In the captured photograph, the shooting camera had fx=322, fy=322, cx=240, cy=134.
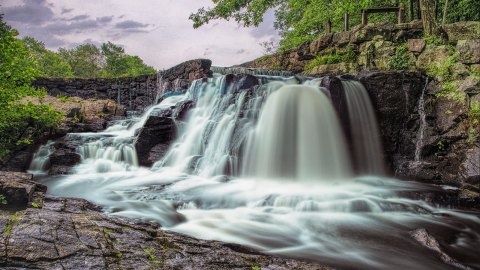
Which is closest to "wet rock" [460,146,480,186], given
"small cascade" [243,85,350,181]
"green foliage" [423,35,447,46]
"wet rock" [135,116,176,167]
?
"small cascade" [243,85,350,181]

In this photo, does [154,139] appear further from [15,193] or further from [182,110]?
[15,193]

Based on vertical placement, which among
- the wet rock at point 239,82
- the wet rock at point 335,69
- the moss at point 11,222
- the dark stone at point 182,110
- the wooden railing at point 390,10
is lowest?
the moss at point 11,222

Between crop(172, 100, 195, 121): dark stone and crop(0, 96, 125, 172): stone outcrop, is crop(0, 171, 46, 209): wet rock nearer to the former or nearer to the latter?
crop(0, 96, 125, 172): stone outcrop

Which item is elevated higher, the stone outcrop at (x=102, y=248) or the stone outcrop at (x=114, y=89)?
the stone outcrop at (x=114, y=89)

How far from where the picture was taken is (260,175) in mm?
8922

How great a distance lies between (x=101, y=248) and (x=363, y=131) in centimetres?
910

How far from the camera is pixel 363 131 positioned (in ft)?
33.9

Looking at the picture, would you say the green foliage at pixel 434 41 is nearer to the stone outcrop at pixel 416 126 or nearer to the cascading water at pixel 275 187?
the stone outcrop at pixel 416 126

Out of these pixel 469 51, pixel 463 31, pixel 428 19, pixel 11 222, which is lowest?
pixel 11 222

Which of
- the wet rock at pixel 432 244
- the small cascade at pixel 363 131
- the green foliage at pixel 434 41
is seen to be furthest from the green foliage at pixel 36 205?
the green foliage at pixel 434 41

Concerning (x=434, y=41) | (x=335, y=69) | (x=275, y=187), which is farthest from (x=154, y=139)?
(x=434, y=41)

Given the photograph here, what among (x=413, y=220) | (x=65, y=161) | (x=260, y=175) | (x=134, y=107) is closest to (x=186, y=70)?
(x=134, y=107)

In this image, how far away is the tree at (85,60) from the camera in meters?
63.0

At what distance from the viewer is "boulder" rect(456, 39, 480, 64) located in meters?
10.5
